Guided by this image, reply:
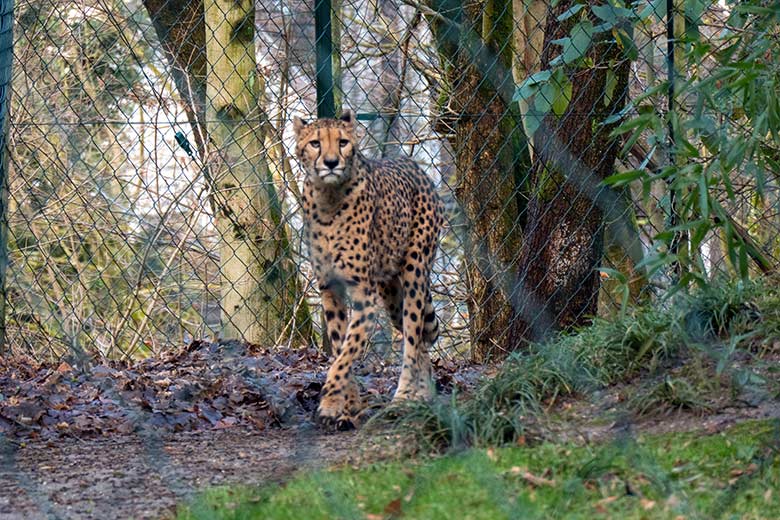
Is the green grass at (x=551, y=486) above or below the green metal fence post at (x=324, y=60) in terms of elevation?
below

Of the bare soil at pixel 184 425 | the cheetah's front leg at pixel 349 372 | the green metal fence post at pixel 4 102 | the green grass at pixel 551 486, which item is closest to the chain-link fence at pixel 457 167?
the green metal fence post at pixel 4 102

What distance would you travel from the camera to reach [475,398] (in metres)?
4.33

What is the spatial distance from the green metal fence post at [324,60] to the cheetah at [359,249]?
0.42 metres

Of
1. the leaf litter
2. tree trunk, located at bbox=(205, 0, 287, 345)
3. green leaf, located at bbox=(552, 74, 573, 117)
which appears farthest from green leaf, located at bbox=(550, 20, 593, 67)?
tree trunk, located at bbox=(205, 0, 287, 345)

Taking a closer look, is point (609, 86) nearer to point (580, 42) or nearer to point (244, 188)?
point (580, 42)

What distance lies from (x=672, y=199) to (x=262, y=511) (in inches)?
138

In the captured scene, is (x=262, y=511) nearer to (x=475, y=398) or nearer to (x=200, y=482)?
(x=200, y=482)

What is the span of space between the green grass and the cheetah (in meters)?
1.40

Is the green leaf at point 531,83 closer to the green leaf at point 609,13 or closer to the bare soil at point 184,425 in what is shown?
the green leaf at point 609,13

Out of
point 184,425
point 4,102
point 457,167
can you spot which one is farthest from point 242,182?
point 184,425

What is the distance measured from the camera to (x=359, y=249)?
519 cm

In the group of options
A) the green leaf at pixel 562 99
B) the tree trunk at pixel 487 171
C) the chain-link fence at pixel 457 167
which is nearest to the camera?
the green leaf at pixel 562 99

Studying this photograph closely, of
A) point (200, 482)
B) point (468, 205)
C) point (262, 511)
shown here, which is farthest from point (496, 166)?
point (262, 511)

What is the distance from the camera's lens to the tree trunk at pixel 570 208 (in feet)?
21.3
